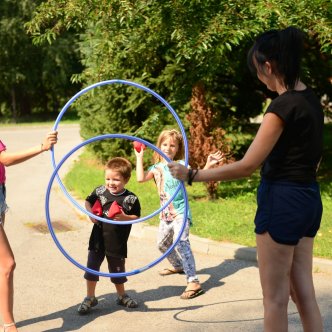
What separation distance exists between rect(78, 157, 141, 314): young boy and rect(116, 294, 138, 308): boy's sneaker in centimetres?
2

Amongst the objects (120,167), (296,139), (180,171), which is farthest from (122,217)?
(296,139)

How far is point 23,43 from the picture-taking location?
114 feet

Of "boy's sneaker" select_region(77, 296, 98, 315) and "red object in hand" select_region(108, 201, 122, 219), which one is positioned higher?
"red object in hand" select_region(108, 201, 122, 219)

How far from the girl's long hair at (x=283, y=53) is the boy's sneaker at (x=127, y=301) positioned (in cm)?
286

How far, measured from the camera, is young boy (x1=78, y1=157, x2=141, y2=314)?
5496 millimetres

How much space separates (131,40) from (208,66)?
1.27 metres

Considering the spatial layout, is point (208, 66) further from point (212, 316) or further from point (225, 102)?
point (212, 316)

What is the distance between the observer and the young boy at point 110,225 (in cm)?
550

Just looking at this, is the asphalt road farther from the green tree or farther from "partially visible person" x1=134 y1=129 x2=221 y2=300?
the green tree

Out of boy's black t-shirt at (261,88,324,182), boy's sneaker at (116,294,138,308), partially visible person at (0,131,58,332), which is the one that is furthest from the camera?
boy's sneaker at (116,294,138,308)

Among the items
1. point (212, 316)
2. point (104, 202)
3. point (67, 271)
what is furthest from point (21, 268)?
point (212, 316)

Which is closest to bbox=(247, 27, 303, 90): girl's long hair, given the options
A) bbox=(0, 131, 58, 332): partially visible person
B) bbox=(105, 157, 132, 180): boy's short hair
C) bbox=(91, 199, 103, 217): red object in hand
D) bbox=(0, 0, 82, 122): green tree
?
bbox=(0, 131, 58, 332): partially visible person

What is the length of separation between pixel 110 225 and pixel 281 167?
7.89ft

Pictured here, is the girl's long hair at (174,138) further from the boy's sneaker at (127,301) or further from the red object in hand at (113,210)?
the boy's sneaker at (127,301)
